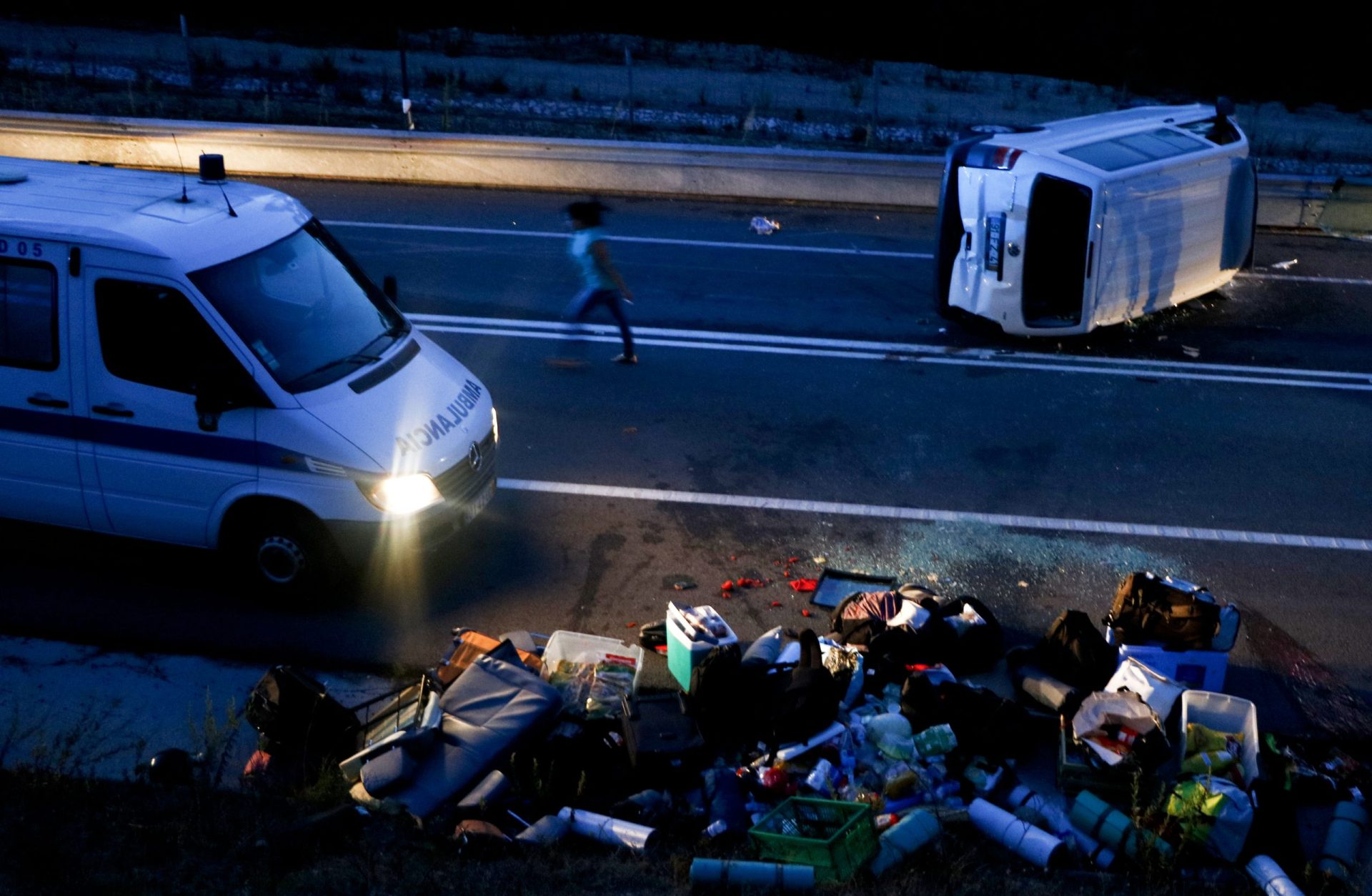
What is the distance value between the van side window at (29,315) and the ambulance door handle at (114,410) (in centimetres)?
34

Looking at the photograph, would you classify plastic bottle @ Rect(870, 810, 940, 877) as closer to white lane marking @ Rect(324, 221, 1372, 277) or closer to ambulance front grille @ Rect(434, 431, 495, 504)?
ambulance front grille @ Rect(434, 431, 495, 504)

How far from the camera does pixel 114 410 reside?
676 cm

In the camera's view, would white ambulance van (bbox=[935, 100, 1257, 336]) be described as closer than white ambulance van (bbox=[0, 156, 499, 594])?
No

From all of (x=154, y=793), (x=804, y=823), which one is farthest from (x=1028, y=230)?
(x=154, y=793)

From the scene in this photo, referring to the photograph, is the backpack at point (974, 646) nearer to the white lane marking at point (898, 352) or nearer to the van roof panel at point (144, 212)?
the van roof panel at point (144, 212)

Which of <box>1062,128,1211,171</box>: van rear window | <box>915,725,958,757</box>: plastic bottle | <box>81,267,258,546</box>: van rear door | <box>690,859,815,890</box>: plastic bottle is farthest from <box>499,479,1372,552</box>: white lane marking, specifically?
<box>1062,128,1211,171</box>: van rear window

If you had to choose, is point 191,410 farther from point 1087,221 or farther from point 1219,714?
point 1087,221

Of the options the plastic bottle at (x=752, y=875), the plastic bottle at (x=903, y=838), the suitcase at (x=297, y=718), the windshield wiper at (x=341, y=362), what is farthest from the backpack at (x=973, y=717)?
the windshield wiper at (x=341, y=362)

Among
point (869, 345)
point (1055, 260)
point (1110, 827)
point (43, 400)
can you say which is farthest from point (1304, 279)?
point (43, 400)

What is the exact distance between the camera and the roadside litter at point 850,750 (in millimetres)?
5184

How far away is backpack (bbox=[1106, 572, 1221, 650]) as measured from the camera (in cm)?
641

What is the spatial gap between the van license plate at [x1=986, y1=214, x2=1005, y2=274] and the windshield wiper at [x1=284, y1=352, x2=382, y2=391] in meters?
6.41

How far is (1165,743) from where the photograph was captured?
5594 millimetres

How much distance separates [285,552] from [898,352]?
21.2ft
